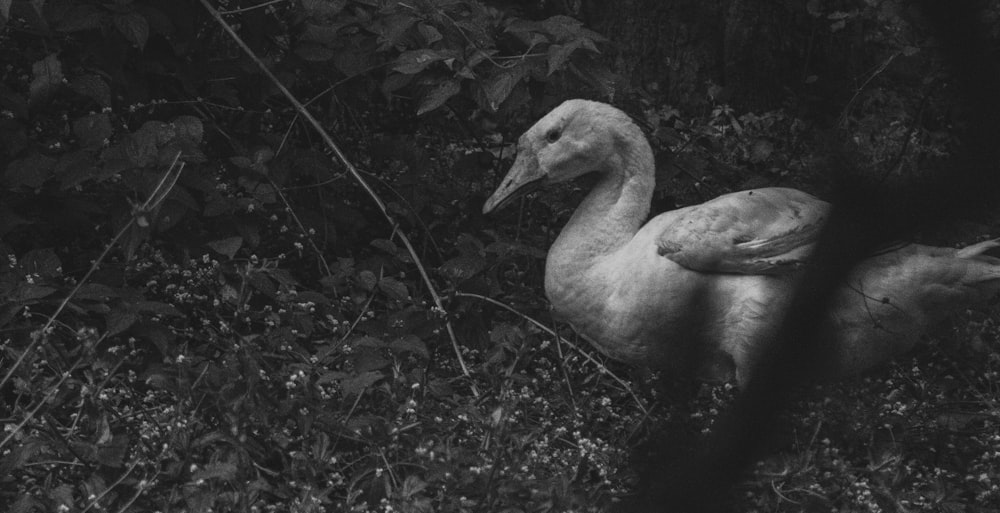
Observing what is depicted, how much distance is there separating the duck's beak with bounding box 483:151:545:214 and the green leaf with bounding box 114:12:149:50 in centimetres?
119

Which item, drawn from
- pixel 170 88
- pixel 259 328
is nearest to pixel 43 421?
pixel 259 328

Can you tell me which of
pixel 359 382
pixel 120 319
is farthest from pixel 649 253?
pixel 120 319

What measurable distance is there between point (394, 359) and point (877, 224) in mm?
2712

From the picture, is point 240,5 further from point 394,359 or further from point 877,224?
point 877,224

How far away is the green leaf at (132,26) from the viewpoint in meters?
3.54

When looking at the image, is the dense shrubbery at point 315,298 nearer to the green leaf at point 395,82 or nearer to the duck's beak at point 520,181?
the green leaf at point 395,82

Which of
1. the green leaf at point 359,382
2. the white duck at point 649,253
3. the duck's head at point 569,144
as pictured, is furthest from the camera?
the duck's head at point 569,144

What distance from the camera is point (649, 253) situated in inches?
147

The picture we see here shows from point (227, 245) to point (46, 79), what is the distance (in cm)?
67

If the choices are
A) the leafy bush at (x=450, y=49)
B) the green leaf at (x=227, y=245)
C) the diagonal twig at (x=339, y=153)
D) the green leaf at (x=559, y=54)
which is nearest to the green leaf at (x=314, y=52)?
the leafy bush at (x=450, y=49)

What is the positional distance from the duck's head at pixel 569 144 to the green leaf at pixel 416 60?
478mm

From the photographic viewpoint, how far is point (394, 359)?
315 centimetres

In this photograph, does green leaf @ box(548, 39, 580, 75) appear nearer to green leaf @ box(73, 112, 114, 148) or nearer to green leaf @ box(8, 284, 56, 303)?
green leaf @ box(73, 112, 114, 148)

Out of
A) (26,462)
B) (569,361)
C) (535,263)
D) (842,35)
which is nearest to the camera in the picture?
(26,462)
